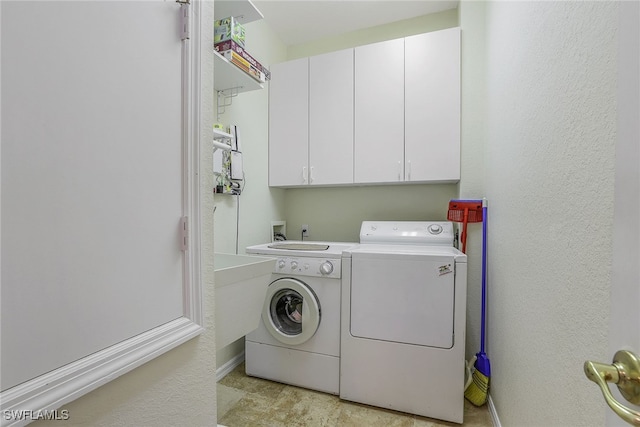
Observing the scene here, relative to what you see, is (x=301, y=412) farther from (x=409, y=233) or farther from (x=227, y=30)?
(x=227, y=30)

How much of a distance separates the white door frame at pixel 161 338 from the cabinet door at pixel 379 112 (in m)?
1.62

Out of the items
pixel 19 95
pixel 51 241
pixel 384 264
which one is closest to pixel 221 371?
pixel 384 264

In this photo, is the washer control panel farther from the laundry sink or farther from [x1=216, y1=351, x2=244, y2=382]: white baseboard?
[x1=216, y1=351, x2=244, y2=382]: white baseboard

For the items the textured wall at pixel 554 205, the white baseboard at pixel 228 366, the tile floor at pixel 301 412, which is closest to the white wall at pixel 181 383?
the tile floor at pixel 301 412

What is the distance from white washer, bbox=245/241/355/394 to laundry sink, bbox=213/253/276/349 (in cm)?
61

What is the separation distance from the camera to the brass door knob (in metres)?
0.33

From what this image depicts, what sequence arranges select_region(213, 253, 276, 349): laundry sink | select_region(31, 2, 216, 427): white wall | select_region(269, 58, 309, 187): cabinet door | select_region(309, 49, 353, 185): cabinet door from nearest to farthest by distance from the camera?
1. select_region(31, 2, 216, 427): white wall
2. select_region(213, 253, 276, 349): laundry sink
3. select_region(309, 49, 353, 185): cabinet door
4. select_region(269, 58, 309, 187): cabinet door

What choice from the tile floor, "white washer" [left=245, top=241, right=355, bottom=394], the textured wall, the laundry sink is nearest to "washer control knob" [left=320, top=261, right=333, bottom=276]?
"white washer" [left=245, top=241, right=355, bottom=394]

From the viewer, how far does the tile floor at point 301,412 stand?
5.14 feet

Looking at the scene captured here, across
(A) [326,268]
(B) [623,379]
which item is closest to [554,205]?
(B) [623,379]

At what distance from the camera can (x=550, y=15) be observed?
88 cm

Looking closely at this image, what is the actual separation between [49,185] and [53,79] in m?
0.20

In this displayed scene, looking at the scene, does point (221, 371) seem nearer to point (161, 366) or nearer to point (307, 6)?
point (161, 366)

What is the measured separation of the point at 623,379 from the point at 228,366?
87.4 inches
